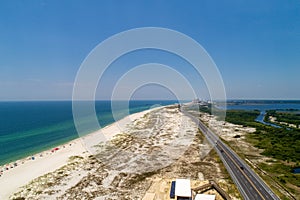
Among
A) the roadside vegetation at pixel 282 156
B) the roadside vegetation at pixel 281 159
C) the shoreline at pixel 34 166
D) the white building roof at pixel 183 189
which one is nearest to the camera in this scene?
the white building roof at pixel 183 189

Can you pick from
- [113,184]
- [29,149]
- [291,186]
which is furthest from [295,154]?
[29,149]

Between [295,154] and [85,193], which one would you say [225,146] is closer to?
[295,154]

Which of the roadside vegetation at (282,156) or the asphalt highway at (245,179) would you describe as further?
the roadside vegetation at (282,156)

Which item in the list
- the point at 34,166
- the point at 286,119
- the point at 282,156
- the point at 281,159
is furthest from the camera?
the point at 286,119

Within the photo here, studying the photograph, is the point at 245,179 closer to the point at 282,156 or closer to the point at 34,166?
the point at 282,156

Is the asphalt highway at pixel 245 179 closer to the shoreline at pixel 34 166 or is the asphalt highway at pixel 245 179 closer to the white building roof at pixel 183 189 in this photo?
the white building roof at pixel 183 189

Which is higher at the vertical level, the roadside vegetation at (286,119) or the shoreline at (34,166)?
the shoreline at (34,166)

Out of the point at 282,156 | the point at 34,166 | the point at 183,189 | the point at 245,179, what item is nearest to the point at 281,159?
the point at 282,156

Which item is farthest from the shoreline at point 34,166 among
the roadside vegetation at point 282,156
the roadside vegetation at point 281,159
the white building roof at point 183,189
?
the roadside vegetation at point 282,156

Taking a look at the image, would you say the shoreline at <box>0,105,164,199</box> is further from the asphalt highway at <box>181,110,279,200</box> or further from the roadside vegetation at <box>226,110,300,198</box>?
the roadside vegetation at <box>226,110,300,198</box>

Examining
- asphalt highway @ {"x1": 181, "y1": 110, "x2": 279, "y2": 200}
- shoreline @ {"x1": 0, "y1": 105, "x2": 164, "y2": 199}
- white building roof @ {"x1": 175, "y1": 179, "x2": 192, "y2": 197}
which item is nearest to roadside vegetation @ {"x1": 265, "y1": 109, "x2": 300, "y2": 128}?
asphalt highway @ {"x1": 181, "y1": 110, "x2": 279, "y2": 200}

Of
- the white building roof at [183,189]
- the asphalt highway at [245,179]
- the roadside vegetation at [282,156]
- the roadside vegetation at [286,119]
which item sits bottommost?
the roadside vegetation at [286,119]
